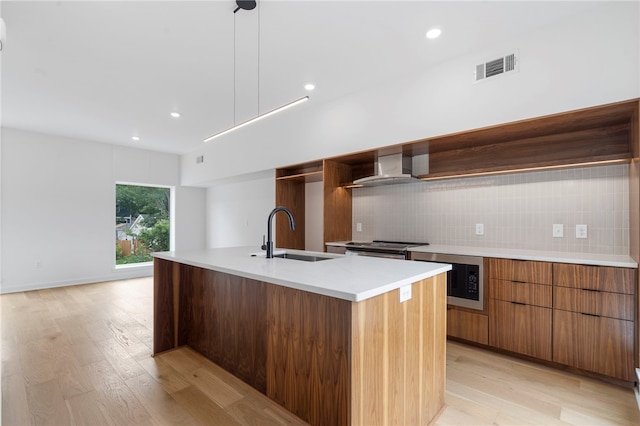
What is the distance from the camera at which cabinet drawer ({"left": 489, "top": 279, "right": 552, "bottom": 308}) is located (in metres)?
2.41

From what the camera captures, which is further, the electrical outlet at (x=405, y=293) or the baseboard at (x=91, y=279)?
the baseboard at (x=91, y=279)

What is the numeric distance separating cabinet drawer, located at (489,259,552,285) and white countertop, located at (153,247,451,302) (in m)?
1.13


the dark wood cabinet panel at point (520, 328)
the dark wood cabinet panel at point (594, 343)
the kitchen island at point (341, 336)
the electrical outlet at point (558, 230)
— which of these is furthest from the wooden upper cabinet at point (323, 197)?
the dark wood cabinet panel at point (594, 343)

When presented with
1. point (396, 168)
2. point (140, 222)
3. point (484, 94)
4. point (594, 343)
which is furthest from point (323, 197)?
point (140, 222)

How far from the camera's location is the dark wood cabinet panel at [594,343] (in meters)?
2.11

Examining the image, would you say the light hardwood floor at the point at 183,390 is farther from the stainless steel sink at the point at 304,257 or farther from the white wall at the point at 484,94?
the white wall at the point at 484,94

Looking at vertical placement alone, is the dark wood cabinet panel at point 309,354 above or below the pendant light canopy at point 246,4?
below

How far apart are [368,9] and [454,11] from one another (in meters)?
0.63

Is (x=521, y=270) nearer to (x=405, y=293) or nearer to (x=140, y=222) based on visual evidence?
(x=405, y=293)

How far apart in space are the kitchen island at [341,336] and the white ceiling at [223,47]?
1.82 m

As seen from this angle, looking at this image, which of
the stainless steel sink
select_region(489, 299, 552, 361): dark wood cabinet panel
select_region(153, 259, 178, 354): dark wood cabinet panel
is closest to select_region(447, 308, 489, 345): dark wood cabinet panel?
select_region(489, 299, 552, 361): dark wood cabinet panel

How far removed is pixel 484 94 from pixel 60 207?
683cm

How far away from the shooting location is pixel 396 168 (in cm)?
349

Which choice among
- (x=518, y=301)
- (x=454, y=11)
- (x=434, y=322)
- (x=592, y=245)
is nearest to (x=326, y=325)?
(x=434, y=322)
